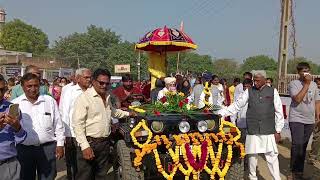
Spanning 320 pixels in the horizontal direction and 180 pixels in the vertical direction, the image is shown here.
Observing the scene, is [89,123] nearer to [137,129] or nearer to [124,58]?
[137,129]

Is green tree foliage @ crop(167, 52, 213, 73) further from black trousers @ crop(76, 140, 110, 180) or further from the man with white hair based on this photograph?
black trousers @ crop(76, 140, 110, 180)

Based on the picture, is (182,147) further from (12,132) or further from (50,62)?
(50,62)

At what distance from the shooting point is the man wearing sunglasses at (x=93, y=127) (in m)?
4.53

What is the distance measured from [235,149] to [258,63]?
4496 inches

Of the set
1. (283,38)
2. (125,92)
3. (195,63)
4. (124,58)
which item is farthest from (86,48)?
(125,92)

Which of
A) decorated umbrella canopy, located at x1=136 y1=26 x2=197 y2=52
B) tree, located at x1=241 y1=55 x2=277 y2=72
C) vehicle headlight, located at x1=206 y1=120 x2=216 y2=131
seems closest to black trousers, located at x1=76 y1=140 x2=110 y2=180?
vehicle headlight, located at x1=206 y1=120 x2=216 y2=131

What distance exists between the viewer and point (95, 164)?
481 centimetres

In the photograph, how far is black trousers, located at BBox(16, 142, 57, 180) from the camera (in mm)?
4328

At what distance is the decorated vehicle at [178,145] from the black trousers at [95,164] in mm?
415

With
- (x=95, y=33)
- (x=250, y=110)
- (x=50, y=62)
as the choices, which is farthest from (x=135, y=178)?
(x=95, y=33)

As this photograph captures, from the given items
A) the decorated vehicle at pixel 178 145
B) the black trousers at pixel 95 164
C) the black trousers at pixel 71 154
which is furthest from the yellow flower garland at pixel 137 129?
the black trousers at pixel 71 154

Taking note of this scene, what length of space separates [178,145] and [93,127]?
1.12 m

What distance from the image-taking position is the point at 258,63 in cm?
11606

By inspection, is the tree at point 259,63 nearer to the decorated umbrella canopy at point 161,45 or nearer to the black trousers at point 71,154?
the decorated umbrella canopy at point 161,45
